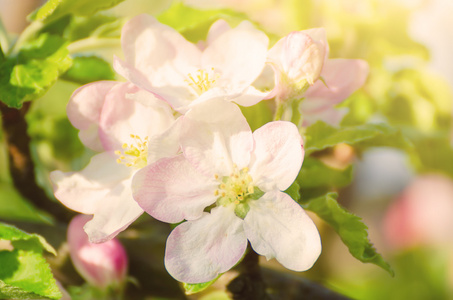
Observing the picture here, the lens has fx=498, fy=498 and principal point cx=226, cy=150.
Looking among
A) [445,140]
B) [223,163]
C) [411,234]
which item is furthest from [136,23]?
[411,234]

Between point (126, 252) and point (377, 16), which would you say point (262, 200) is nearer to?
point (126, 252)

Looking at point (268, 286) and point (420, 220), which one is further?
point (420, 220)

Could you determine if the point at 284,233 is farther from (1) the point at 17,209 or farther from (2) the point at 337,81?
(1) the point at 17,209

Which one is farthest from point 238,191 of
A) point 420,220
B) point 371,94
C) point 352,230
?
point 420,220

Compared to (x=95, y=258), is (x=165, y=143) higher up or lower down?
higher up

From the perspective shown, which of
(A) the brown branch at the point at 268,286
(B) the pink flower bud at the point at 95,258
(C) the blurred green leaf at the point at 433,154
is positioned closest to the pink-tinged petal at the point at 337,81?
(A) the brown branch at the point at 268,286

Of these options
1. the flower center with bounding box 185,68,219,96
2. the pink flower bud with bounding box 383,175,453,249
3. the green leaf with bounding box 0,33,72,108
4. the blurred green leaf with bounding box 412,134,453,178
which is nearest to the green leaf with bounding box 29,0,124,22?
the green leaf with bounding box 0,33,72,108
